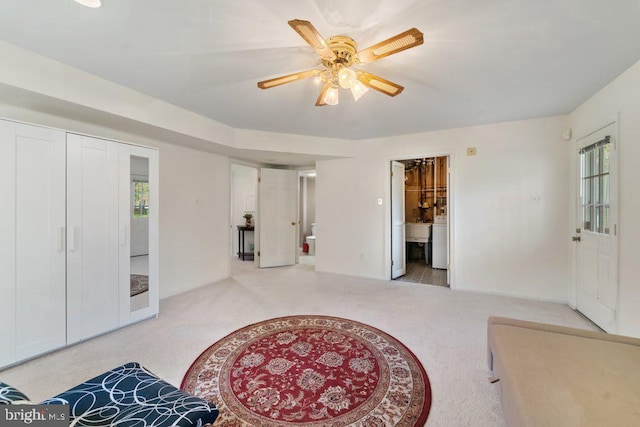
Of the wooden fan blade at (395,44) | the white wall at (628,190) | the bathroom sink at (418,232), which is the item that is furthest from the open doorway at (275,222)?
the white wall at (628,190)

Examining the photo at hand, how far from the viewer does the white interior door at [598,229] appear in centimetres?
261

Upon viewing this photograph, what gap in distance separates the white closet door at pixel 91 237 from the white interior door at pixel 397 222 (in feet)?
12.8

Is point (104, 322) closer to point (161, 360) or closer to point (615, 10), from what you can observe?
point (161, 360)

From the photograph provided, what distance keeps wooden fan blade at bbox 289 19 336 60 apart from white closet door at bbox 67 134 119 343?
2.26 m

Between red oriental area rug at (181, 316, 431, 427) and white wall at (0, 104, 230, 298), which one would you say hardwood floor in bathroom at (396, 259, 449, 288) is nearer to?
red oriental area rug at (181, 316, 431, 427)

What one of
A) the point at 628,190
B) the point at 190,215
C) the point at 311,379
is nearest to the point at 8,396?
the point at 311,379

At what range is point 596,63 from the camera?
2.26m

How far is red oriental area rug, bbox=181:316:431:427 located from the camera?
5.39 feet

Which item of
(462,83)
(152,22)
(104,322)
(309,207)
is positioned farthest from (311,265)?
(152,22)

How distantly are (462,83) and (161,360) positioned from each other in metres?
3.69

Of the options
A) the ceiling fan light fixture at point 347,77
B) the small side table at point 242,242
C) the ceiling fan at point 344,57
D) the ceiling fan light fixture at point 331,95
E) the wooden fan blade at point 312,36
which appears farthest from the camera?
the small side table at point 242,242

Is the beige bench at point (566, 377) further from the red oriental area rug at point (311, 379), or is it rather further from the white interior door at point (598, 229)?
the white interior door at point (598, 229)

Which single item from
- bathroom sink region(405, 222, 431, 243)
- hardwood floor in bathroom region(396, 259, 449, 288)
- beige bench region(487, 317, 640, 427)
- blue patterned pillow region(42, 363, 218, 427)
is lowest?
hardwood floor in bathroom region(396, 259, 449, 288)

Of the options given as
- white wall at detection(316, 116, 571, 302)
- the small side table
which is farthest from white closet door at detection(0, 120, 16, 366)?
the small side table
